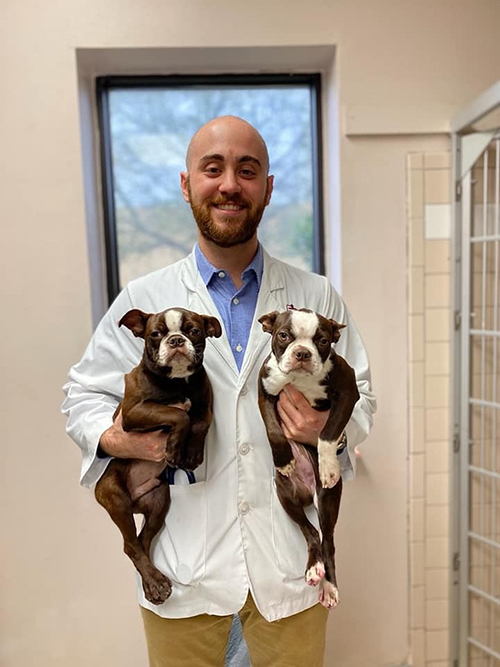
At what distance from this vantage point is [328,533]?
111cm

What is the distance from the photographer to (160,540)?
121 centimetres

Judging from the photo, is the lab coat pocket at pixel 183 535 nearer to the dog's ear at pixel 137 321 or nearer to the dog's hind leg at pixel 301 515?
the dog's hind leg at pixel 301 515

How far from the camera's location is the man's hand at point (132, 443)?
106 centimetres

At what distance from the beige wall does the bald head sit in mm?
760

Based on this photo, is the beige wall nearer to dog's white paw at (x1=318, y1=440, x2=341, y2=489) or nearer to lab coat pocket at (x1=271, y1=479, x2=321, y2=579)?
lab coat pocket at (x1=271, y1=479, x2=321, y2=579)

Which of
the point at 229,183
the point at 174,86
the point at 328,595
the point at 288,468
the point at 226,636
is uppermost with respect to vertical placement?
the point at 174,86

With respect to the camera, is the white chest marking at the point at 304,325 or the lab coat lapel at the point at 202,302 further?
the lab coat lapel at the point at 202,302

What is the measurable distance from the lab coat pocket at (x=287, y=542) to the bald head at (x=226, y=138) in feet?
2.74

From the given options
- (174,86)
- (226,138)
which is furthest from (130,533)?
(174,86)

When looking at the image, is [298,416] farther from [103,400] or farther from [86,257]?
[86,257]

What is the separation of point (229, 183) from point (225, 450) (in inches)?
25.6

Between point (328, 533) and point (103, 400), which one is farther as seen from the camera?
point (103, 400)

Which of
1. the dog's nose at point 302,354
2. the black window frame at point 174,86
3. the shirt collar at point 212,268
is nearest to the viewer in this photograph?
the dog's nose at point 302,354

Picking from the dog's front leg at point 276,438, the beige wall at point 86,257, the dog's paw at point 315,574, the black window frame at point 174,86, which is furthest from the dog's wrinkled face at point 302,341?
the black window frame at point 174,86
